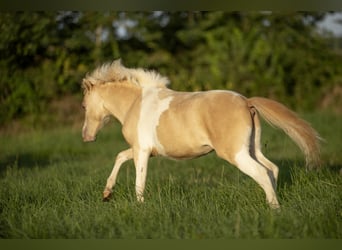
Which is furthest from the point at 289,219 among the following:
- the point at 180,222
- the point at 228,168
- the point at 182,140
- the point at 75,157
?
the point at 75,157

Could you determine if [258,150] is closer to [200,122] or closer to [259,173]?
[259,173]

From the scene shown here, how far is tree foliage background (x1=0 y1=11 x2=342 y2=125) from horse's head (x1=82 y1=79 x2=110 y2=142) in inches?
343

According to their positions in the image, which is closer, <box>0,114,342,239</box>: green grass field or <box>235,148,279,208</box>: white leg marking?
<box>0,114,342,239</box>: green grass field

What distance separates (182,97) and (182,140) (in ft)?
1.66

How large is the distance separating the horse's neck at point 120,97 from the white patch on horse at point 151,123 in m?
0.47

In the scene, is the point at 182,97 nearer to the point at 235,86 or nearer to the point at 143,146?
the point at 143,146

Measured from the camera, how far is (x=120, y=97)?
21.7ft

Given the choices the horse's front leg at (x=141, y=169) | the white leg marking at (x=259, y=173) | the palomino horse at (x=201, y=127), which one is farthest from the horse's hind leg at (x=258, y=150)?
the horse's front leg at (x=141, y=169)

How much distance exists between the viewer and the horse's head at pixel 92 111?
268 inches

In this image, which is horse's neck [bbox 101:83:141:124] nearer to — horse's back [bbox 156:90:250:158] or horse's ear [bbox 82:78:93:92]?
horse's ear [bbox 82:78:93:92]

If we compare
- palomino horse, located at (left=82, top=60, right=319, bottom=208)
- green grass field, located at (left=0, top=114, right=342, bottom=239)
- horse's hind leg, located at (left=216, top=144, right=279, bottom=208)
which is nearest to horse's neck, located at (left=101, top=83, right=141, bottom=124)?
palomino horse, located at (left=82, top=60, right=319, bottom=208)

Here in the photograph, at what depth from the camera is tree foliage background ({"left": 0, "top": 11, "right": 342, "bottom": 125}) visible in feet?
50.3

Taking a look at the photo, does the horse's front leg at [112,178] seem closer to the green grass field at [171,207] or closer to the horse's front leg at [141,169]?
the green grass field at [171,207]

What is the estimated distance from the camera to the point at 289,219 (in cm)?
468
